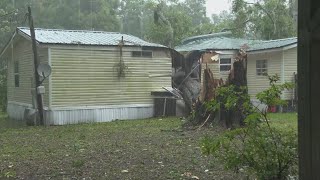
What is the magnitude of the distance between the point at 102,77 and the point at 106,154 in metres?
8.23

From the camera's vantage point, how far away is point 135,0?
51281 mm

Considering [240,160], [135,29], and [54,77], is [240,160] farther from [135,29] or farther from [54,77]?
[135,29]

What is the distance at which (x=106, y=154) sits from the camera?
850 centimetres

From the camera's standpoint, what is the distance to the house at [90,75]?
610 inches

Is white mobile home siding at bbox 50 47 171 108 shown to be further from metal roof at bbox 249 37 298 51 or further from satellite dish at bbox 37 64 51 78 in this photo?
metal roof at bbox 249 37 298 51

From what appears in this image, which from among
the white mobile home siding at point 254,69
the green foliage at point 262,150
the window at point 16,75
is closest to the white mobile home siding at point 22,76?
the window at point 16,75

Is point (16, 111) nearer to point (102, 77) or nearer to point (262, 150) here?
point (102, 77)

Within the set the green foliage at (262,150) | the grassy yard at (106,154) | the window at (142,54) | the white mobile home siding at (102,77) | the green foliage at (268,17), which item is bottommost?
the grassy yard at (106,154)

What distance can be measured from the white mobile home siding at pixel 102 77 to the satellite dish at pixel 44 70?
57cm

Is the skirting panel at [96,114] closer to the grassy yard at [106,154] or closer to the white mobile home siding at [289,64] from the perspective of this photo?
the grassy yard at [106,154]

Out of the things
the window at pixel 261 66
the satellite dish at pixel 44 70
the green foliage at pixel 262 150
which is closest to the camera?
the green foliage at pixel 262 150

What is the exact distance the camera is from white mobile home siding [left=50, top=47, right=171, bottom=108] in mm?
15562

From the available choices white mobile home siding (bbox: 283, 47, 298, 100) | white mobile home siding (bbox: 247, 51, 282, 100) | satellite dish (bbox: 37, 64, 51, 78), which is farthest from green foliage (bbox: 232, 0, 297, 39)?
satellite dish (bbox: 37, 64, 51, 78)
